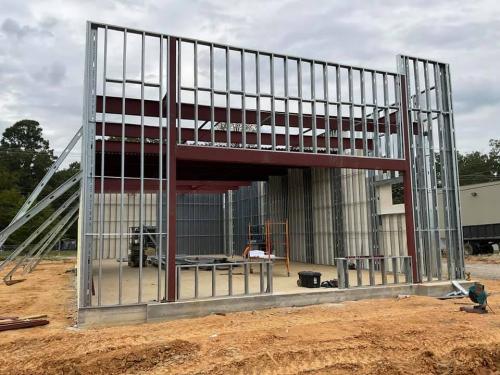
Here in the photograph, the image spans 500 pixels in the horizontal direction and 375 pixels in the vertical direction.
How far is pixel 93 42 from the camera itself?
10.6 metres

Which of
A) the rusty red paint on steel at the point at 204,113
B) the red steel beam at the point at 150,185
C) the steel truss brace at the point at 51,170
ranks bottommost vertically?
the steel truss brace at the point at 51,170

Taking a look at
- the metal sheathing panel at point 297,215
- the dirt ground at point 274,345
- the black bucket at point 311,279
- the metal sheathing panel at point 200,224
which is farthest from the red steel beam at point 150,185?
the dirt ground at point 274,345

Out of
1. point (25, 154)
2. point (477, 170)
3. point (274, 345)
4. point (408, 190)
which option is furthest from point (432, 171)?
point (25, 154)

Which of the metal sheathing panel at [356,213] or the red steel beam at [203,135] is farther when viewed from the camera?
the metal sheathing panel at [356,213]

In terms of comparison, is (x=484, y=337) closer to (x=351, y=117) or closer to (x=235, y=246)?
(x=351, y=117)

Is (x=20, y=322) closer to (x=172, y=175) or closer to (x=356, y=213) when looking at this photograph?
(x=172, y=175)

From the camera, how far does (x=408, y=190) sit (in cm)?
1404

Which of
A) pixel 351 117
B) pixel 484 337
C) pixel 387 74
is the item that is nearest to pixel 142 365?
pixel 484 337

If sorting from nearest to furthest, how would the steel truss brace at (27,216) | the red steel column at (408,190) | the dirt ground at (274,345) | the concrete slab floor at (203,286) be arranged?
the dirt ground at (274,345), the steel truss brace at (27,216), the concrete slab floor at (203,286), the red steel column at (408,190)

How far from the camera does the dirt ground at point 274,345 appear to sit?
7094 millimetres

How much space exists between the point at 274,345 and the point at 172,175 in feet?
16.2

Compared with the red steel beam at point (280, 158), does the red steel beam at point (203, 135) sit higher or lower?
higher

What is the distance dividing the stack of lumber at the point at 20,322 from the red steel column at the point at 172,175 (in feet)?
9.51

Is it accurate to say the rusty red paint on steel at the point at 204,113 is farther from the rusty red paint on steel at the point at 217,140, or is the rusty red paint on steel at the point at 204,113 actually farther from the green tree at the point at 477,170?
the green tree at the point at 477,170
